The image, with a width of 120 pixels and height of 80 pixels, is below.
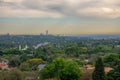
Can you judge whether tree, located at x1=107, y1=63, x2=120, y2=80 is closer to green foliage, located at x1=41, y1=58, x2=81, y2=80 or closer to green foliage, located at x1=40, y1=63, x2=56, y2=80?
green foliage, located at x1=41, y1=58, x2=81, y2=80

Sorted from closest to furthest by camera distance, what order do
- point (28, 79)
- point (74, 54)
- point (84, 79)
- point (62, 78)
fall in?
1. point (62, 78)
2. point (84, 79)
3. point (28, 79)
4. point (74, 54)

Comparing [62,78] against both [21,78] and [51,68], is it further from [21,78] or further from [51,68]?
[21,78]

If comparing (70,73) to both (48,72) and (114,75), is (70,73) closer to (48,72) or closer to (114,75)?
(48,72)

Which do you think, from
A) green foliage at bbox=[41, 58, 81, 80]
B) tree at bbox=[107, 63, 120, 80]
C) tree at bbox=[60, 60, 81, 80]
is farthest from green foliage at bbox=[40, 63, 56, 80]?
tree at bbox=[107, 63, 120, 80]

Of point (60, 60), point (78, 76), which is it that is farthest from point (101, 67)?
point (60, 60)

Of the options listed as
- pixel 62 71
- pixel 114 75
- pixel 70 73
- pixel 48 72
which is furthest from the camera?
pixel 48 72

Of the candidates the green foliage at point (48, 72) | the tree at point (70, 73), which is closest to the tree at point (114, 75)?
the tree at point (70, 73)

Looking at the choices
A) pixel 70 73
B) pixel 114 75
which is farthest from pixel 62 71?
pixel 114 75

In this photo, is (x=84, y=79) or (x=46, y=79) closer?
(x=46, y=79)
